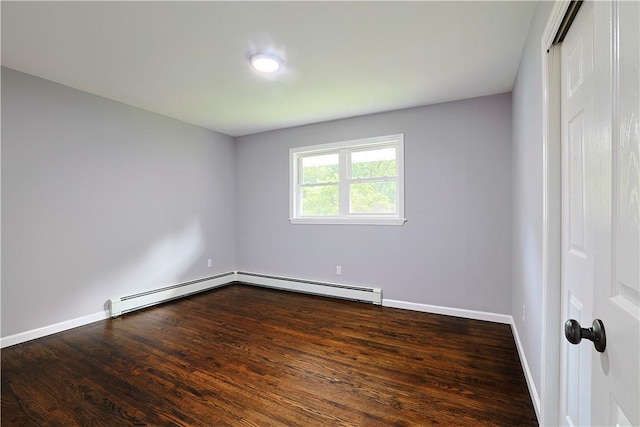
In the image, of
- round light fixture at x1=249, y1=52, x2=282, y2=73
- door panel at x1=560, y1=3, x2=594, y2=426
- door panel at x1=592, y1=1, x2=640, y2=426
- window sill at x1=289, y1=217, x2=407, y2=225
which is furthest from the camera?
window sill at x1=289, y1=217, x2=407, y2=225

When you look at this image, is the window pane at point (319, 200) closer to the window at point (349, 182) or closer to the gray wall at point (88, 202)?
the window at point (349, 182)

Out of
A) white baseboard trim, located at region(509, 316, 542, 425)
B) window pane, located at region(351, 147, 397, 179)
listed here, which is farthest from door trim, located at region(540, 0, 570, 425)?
window pane, located at region(351, 147, 397, 179)

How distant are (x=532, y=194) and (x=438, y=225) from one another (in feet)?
5.13

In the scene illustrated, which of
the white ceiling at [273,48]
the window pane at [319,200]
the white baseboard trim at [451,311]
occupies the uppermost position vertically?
the white ceiling at [273,48]

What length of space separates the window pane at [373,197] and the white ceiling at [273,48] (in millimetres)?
1068

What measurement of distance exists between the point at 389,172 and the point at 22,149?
390 centimetres

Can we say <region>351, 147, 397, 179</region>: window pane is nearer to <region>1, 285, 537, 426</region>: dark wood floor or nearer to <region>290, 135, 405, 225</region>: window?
<region>290, 135, 405, 225</region>: window

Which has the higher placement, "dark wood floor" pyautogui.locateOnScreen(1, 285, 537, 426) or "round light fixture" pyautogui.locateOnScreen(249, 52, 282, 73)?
"round light fixture" pyautogui.locateOnScreen(249, 52, 282, 73)

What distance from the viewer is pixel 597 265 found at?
0.67m

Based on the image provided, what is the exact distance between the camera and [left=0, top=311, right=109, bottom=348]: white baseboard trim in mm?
2639

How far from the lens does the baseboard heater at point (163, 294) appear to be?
11.1 ft

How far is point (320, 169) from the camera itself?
441 cm

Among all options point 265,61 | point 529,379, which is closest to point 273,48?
point 265,61

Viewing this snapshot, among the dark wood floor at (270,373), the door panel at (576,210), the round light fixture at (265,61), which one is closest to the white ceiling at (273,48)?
the round light fixture at (265,61)
